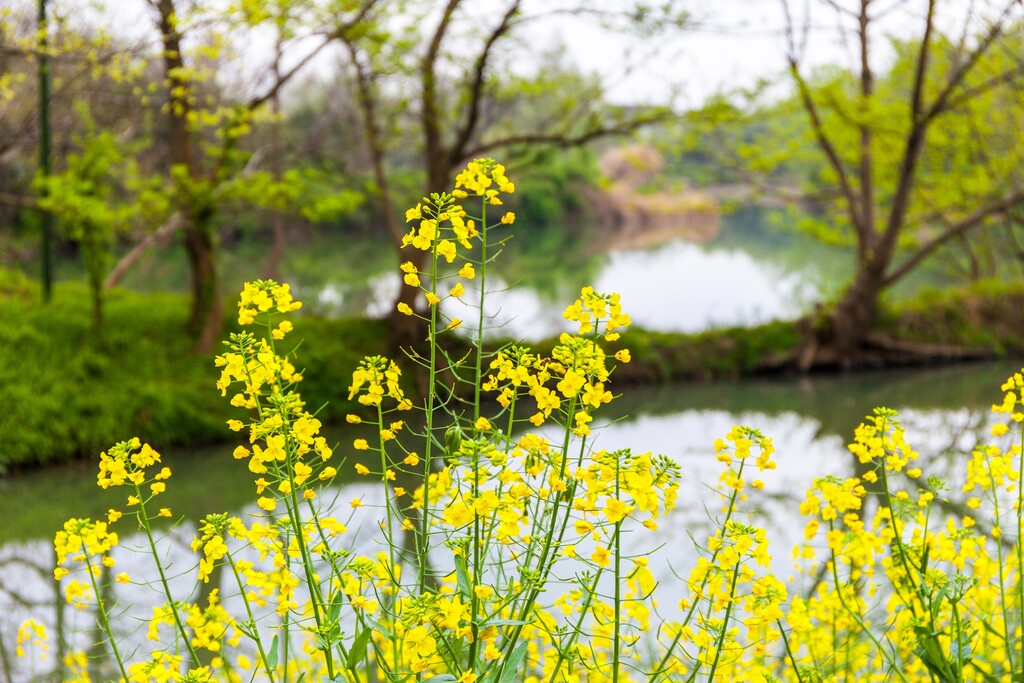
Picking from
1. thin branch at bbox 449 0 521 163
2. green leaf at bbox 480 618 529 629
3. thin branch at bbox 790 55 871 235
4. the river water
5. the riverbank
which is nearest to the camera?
green leaf at bbox 480 618 529 629

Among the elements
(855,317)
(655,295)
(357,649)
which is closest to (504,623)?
(357,649)

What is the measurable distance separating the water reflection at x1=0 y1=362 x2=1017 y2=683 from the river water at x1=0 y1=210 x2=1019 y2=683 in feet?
0.04

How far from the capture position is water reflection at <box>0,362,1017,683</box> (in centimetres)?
495

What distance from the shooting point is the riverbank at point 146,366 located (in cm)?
765

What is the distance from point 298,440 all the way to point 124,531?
193 inches

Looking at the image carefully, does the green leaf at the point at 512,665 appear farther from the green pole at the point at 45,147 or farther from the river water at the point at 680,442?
the green pole at the point at 45,147

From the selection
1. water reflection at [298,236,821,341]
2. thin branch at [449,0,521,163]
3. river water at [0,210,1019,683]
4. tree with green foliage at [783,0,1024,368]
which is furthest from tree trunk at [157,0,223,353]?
tree with green foliage at [783,0,1024,368]

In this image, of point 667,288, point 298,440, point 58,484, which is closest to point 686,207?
point 667,288

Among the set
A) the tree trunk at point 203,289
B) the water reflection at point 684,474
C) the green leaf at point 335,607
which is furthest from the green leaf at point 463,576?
the tree trunk at point 203,289

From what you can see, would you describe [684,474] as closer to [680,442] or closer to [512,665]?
[680,442]

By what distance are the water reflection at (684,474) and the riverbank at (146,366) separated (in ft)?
1.07

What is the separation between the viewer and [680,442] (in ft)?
27.3

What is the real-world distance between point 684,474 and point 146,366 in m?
4.85

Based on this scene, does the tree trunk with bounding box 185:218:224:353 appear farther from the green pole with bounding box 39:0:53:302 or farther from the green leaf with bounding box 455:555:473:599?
the green leaf with bounding box 455:555:473:599
